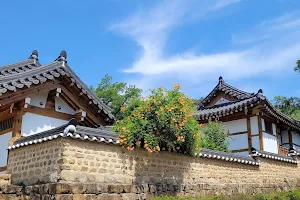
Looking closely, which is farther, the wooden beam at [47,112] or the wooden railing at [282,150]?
the wooden railing at [282,150]

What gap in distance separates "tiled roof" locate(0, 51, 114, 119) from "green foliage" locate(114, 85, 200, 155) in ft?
9.82

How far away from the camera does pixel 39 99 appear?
12.4m

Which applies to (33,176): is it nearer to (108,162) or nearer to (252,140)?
(108,162)

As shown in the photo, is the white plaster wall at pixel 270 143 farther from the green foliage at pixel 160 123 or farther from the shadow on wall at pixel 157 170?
the green foliage at pixel 160 123

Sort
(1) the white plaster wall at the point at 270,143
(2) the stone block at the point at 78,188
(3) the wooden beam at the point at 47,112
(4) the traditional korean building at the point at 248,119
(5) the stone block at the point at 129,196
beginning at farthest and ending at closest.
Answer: (1) the white plaster wall at the point at 270,143, (4) the traditional korean building at the point at 248,119, (3) the wooden beam at the point at 47,112, (5) the stone block at the point at 129,196, (2) the stone block at the point at 78,188

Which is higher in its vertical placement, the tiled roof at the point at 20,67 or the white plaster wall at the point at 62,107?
the tiled roof at the point at 20,67

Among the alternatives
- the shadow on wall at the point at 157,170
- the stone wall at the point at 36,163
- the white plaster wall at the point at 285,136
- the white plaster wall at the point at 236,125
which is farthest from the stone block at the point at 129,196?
the white plaster wall at the point at 285,136

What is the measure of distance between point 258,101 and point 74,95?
10.6 metres

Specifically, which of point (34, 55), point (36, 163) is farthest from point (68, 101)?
point (36, 163)

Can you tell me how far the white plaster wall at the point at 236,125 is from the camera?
20406 millimetres

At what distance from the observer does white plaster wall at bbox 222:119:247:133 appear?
66.9 ft

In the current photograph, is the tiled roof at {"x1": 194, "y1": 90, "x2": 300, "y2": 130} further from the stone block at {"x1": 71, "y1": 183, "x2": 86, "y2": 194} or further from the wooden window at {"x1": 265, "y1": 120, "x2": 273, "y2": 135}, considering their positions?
the stone block at {"x1": 71, "y1": 183, "x2": 86, "y2": 194}

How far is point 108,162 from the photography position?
9.44 metres

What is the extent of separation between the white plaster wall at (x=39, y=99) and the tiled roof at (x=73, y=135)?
241cm
